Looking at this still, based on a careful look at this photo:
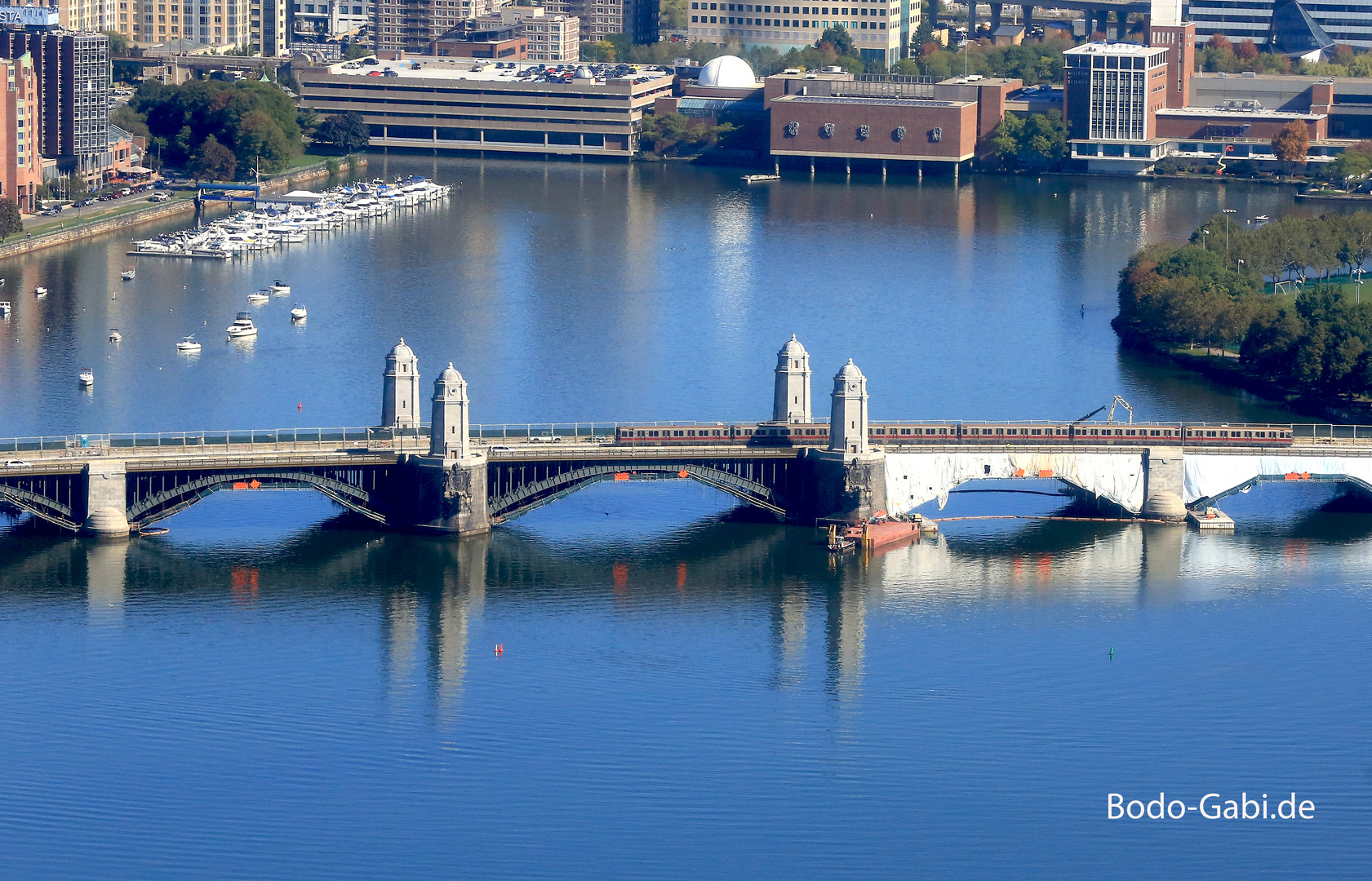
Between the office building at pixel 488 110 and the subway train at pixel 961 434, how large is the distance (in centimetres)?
8478

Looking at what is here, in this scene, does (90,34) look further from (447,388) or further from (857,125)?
(447,388)

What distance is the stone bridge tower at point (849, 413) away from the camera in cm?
7362

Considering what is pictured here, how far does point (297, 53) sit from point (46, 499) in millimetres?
112993

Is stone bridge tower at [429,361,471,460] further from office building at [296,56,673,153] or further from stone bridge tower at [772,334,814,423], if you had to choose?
office building at [296,56,673,153]

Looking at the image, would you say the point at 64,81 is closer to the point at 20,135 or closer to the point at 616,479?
the point at 20,135

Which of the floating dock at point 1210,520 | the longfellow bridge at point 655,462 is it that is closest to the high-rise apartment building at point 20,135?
the longfellow bridge at point 655,462

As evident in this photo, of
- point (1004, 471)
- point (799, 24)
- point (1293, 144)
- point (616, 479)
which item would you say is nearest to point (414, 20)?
point (799, 24)

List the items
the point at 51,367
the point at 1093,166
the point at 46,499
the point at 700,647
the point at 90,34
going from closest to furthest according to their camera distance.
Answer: the point at 700,647
the point at 46,499
the point at 51,367
the point at 90,34
the point at 1093,166

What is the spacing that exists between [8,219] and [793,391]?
54668 millimetres

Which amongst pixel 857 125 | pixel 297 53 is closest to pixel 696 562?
pixel 857 125

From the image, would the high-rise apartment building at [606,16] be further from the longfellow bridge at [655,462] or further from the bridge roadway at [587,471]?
the bridge roadway at [587,471]

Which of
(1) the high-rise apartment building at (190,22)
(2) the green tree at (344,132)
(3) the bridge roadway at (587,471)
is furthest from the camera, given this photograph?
(1) the high-rise apartment building at (190,22)

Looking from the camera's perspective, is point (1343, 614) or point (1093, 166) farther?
point (1093, 166)

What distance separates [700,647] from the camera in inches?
2584
